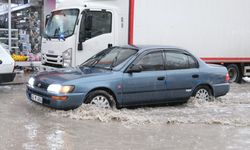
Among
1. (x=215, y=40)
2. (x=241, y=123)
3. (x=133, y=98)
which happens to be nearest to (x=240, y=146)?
(x=241, y=123)

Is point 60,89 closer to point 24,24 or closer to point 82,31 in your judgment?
point 82,31

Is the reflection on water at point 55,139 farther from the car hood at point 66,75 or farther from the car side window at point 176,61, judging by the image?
the car side window at point 176,61

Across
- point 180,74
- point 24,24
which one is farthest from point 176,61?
point 24,24

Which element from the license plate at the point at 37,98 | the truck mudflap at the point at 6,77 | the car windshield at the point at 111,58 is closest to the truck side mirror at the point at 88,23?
the car windshield at the point at 111,58

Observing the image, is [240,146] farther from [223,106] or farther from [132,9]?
[132,9]

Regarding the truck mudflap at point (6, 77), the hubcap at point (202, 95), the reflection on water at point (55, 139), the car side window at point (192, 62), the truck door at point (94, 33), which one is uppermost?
the truck door at point (94, 33)

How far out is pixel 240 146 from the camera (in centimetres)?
768

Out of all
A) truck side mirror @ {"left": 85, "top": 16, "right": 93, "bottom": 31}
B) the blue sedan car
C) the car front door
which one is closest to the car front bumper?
the blue sedan car

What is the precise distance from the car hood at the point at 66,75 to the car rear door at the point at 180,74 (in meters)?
1.48

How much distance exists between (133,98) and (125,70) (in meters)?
0.61

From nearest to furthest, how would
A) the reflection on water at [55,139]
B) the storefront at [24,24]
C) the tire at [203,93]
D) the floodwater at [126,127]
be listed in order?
the reflection on water at [55,139] → the floodwater at [126,127] → the tire at [203,93] → the storefront at [24,24]

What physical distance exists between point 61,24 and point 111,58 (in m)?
3.65

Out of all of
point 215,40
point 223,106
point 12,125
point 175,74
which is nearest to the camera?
point 12,125

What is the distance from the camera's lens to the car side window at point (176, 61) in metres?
10.6
